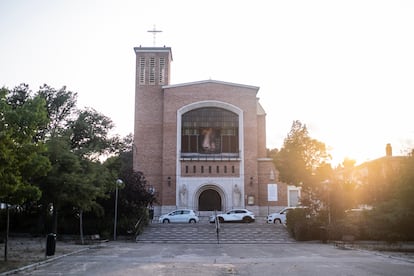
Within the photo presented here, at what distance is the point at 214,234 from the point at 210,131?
1816 cm

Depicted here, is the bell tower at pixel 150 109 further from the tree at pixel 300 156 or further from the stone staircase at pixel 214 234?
the tree at pixel 300 156

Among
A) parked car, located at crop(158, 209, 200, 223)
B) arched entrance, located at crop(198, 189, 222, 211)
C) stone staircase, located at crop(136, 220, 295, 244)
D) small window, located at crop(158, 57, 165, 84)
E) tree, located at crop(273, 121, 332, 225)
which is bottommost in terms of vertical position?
stone staircase, located at crop(136, 220, 295, 244)

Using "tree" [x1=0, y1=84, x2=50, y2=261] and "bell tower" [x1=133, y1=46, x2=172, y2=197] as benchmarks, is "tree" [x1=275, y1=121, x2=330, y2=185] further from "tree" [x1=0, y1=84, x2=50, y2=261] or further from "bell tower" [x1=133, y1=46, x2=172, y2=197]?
"tree" [x1=0, y1=84, x2=50, y2=261]

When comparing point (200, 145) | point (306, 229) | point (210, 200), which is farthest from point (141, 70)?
point (306, 229)

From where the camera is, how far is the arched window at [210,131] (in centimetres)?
4800

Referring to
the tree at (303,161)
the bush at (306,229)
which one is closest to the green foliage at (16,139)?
the bush at (306,229)

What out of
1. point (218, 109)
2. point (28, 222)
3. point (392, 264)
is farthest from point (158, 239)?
point (218, 109)

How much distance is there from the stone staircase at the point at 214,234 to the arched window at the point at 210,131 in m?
13.2

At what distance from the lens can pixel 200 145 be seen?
1891 inches

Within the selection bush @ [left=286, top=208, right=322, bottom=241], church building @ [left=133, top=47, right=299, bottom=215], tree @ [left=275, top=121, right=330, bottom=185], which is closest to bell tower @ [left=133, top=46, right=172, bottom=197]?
church building @ [left=133, top=47, right=299, bottom=215]

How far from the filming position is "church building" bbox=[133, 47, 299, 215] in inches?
1842

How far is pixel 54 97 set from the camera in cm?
3572

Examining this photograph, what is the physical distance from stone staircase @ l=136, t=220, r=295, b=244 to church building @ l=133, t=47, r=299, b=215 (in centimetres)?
1112

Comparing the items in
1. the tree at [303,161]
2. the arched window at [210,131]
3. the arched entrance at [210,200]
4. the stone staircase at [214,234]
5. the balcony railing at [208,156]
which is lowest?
the stone staircase at [214,234]
